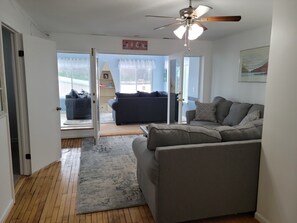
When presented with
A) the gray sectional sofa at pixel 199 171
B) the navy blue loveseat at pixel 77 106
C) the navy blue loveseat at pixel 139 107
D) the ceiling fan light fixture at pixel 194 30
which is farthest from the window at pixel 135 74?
the gray sectional sofa at pixel 199 171

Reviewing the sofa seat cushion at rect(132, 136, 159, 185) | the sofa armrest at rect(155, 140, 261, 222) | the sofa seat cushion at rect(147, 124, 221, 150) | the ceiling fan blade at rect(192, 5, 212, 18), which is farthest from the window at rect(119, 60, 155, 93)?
the sofa armrest at rect(155, 140, 261, 222)

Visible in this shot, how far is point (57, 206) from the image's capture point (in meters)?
2.44

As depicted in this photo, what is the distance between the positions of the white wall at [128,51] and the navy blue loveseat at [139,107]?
4.52 ft

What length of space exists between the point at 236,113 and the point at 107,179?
8.97ft

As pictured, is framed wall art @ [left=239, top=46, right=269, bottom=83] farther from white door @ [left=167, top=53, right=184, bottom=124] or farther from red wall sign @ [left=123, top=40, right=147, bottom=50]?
red wall sign @ [left=123, top=40, right=147, bottom=50]

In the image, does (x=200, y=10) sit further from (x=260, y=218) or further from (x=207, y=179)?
(x=260, y=218)

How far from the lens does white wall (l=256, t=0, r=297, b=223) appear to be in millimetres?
1747

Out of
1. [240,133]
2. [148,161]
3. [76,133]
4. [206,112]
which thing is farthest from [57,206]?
[206,112]

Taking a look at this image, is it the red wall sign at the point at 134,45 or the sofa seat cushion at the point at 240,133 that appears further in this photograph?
the red wall sign at the point at 134,45

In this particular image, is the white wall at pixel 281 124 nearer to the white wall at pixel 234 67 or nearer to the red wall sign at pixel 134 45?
the white wall at pixel 234 67

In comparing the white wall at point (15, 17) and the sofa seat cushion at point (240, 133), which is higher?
the white wall at point (15, 17)

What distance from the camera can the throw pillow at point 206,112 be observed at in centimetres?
466

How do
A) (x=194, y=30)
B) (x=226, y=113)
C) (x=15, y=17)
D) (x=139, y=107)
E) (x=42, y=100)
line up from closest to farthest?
(x=194, y=30), (x=15, y=17), (x=42, y=100), (x=226, y=113), (x=139, y=107)

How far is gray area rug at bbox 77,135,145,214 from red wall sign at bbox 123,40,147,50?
230 cm
